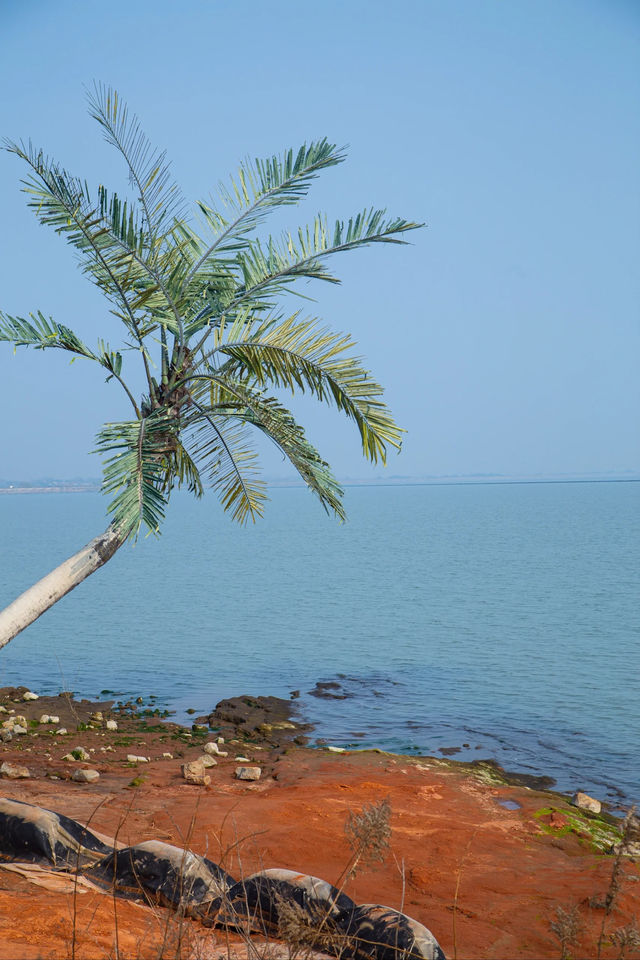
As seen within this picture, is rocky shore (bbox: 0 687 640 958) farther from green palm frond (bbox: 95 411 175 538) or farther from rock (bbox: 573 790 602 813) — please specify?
green palm frond (bbox: 95 411 175 538)

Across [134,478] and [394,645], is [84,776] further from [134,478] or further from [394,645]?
[394,645]

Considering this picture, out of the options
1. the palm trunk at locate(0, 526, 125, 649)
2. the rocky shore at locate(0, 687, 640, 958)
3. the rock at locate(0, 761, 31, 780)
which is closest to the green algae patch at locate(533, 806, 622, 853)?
the rocky shore at locate(0, 687, 640, 958)

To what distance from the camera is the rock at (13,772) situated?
1129 cm

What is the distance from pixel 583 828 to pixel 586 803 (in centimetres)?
154

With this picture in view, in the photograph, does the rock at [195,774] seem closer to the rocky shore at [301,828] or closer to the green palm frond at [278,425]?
the rocky shore at [301,828]

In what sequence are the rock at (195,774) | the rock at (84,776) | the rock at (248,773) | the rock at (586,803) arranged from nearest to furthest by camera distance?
the rock at (84,776) < the rock at (195,774) < the rock at (586,803) < the rock at (248,773)

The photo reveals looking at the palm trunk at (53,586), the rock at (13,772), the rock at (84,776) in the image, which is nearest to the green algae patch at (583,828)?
the rock at (84,776)

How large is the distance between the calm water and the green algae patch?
7.48 ft

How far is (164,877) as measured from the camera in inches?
258

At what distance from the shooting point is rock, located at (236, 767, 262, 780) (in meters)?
12.3

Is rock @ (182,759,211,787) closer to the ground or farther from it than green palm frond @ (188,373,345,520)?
closer to the ground

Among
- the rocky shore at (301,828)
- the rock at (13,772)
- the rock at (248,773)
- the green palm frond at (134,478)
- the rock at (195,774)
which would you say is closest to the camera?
the rocky shore at (301,828)

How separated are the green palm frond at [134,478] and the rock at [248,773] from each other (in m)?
5.31

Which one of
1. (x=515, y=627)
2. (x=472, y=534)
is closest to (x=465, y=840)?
(x=515, y=627)
